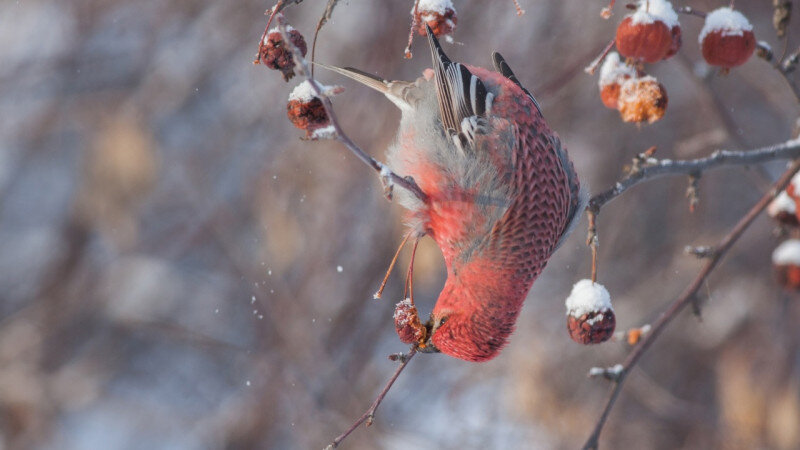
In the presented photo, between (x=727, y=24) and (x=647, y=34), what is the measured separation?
17cm

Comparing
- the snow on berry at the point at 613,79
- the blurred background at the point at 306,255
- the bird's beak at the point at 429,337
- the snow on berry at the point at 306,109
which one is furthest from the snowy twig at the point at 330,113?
the blurred background at the point at 306,255

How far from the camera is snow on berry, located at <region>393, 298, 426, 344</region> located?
108 centimetres

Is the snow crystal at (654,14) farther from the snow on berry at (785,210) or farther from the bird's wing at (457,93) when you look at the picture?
the snow on berry at (785,210)

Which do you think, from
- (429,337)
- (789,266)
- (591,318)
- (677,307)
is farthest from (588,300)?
(789,266)

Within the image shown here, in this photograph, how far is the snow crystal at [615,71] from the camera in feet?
4.72

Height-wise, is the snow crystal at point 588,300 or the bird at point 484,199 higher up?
the bird at point 484,199

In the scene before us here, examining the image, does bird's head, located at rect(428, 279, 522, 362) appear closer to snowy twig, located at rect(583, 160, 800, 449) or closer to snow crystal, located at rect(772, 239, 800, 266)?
snowy twig, located at rect(583, 160, 800, 449)

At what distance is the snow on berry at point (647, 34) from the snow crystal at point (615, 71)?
0.45 feet

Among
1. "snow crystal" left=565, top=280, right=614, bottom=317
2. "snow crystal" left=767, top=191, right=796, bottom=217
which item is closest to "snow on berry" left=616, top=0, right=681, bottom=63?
"snow crystal" left=565, top=280, right=614, bottom=317

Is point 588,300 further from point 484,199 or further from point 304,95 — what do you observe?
point 304,95

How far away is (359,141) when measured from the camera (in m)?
2.58

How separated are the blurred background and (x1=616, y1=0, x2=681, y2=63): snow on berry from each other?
116 centimetres

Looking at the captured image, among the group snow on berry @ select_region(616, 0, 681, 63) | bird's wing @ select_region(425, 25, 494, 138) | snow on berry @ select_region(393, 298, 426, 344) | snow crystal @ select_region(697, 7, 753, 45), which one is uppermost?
bird's wing @ select_region(425, 25, 494, 138)

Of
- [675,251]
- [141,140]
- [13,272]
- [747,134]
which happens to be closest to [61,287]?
[13,272]
